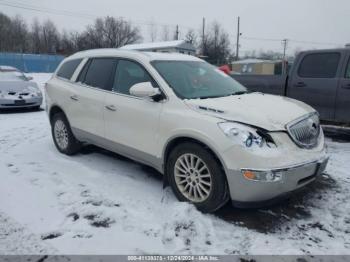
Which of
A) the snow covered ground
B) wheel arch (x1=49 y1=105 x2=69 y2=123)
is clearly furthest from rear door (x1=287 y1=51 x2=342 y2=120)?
wheel arch (x1=49 y1=105 x2=69 y2=123)

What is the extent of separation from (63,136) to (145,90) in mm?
2598

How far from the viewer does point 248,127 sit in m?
3.46

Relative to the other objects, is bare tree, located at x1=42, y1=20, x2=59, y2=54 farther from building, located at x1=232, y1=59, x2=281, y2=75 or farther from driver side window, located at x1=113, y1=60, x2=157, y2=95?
driver side window, located at x1=113, y1=60, x2=157, y2=95

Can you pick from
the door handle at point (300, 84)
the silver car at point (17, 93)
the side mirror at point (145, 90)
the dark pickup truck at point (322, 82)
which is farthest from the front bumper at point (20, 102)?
the door handle at point (300, 84)

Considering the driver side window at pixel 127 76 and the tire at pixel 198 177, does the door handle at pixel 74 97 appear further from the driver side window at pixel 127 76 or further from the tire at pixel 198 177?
the tire at pixel 198 177

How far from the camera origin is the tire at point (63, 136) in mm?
5848

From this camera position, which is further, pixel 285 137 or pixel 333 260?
pixel 285 137

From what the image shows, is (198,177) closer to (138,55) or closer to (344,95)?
(138,55)

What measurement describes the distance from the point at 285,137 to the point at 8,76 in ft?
36.2

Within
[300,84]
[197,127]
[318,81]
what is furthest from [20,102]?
[197,127]

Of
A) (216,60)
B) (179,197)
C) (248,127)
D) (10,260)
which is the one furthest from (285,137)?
(216,60)

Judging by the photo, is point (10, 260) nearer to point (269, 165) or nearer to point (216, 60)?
point (269, 165)

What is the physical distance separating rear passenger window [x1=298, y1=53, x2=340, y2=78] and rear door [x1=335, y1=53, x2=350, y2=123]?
19 cm

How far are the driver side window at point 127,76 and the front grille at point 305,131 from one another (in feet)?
6.08
